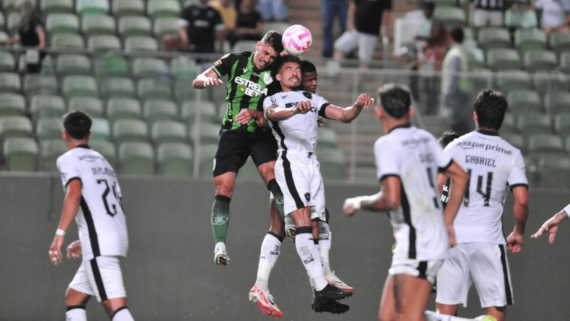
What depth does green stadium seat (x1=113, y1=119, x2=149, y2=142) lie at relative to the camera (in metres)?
13.2

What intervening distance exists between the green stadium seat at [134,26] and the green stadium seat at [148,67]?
3.55 m

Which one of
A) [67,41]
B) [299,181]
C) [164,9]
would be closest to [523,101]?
[299,181]

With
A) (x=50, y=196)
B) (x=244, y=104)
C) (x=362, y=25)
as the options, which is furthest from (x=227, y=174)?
(x=362, y=25)

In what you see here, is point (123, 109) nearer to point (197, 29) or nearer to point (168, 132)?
point (168, 132)

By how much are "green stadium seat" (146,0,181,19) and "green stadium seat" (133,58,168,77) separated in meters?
3.84

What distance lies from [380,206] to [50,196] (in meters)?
6.75

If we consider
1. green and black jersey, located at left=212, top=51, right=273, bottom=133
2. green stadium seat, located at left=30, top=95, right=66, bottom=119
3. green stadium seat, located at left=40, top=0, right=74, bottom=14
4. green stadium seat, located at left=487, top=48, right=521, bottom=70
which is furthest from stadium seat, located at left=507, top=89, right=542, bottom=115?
green stadium seat, located at left=40, top=0, right=74, bottom=14

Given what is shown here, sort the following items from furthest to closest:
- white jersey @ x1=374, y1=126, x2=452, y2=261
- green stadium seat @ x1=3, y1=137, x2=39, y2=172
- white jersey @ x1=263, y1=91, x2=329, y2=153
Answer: green stadium seat @ x1=3, y1=137, x2=39, y2=172, white jersey @ x1=263, y1=91, x2=329, y2=153, white jersey @ x1=374, y1=126, x2=452, y2=261

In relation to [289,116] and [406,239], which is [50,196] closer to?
[289,116]

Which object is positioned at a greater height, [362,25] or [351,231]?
[362,25]

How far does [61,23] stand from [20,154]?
381cm

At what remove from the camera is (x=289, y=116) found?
10016 mm

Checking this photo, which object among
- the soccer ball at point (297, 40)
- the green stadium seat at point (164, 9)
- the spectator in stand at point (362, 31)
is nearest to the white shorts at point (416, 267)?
the soccer ball at point (297, 40)

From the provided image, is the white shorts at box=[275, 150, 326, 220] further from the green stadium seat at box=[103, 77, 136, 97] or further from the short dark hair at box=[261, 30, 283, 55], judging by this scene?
the green stadium seat at box=[103, 77, 136, 97]
